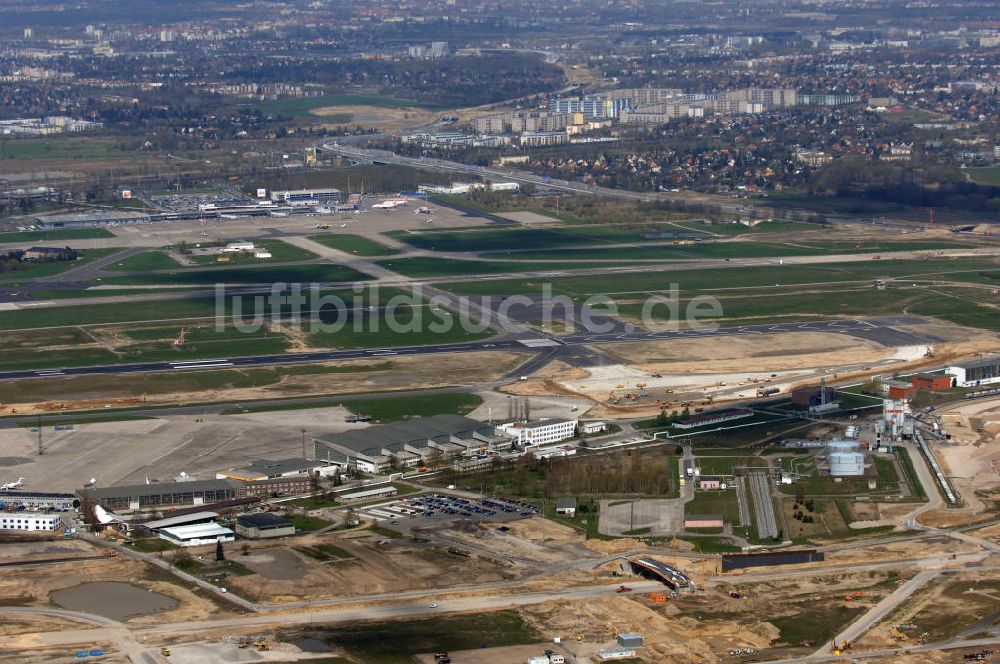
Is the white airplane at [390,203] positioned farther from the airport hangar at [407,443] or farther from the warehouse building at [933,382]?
the airport hangar at [407,443]

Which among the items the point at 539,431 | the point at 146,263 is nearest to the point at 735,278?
the point at 146,263

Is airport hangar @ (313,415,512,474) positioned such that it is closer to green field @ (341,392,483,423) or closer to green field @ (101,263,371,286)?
green field @ (341,392,483,423)

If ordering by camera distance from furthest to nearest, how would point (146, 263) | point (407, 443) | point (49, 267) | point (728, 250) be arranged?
point (728, 250) < point (146, 263) < point (49, 267) < point (407, 443)

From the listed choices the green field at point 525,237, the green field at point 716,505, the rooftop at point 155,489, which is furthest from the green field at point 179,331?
the green field at point 716,505

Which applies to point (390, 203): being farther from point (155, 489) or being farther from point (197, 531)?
point (197, 531)

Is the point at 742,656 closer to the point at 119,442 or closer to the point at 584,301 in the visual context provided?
the point at 119,442

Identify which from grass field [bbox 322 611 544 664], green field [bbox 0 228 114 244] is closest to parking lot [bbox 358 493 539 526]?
grass field [bbox 322 611 544 664]
